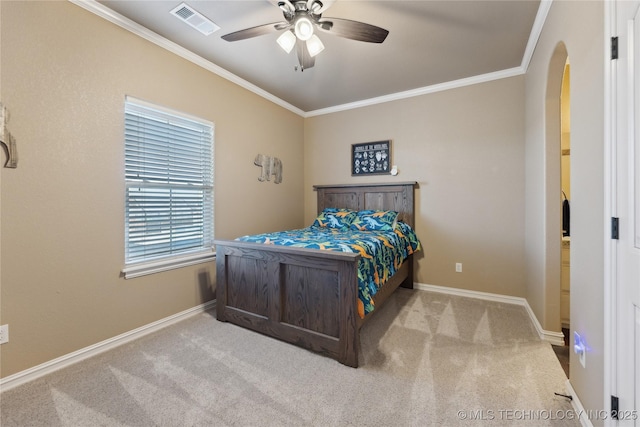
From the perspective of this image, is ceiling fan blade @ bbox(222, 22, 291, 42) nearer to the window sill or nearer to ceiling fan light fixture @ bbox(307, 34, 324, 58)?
ceiling fan light fixture @ bbox(307, 34, 324, 58)

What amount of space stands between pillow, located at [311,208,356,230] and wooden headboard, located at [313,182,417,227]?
8.3 inches

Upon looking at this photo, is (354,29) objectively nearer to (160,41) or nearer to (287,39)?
(287,39)

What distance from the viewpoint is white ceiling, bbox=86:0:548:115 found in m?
1.98

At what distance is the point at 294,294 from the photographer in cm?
208

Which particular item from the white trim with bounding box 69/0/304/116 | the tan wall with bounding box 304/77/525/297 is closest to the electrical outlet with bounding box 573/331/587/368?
the tan wall with bounding box 304/77/525/297

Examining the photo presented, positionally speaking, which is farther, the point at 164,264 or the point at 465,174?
the point at 465,174

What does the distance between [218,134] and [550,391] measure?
3.48 meters

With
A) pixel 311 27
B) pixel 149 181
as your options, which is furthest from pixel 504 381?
pixel 149 181

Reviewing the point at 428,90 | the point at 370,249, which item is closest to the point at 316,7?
the point at 370,249

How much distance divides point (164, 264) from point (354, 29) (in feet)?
8.17

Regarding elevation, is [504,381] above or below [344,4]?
below

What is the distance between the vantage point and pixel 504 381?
1646 millimetres

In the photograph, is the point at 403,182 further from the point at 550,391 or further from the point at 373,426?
the point at 373,426
